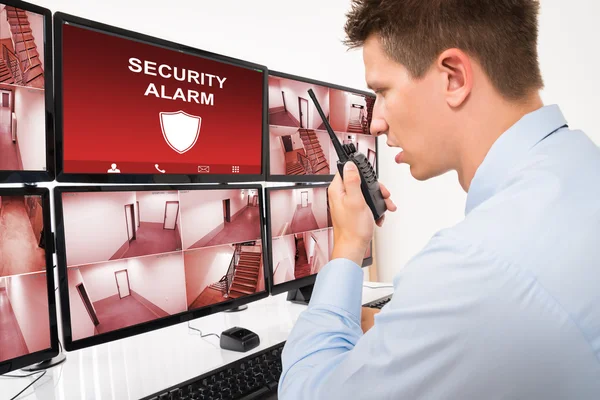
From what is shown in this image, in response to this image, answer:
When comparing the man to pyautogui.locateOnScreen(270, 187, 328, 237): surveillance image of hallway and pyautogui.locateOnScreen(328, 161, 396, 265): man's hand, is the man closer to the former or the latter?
pyautogui.locateOnScreen(328, 161, 396, 265): man's hand

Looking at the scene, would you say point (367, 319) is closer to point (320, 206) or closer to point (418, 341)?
point (320, 206)

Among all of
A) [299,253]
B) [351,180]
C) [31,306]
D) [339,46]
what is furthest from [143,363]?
[339,46]

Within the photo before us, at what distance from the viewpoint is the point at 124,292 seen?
909 millimetres

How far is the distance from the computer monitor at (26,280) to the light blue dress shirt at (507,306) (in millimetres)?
567

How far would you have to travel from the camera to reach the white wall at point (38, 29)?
2.59ft

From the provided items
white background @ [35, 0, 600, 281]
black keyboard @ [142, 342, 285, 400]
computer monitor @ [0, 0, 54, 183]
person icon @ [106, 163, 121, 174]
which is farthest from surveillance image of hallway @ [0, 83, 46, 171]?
white background @ [35, 0, 600, 281]

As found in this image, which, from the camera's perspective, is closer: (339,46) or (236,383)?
(236,383)

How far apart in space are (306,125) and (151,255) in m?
0.65

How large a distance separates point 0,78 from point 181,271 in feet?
1.72

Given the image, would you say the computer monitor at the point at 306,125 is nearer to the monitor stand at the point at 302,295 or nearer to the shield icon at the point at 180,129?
the shield icon at the point at 180,129

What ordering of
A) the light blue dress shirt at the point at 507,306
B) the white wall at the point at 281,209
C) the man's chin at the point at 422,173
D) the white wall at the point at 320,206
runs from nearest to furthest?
the light blue dress shirt at the point at 507,306
the man's chin at the point at 422,173
the white wall at the point at 281,209
the white wall at the point at 320,206

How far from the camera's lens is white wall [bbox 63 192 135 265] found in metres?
0.83

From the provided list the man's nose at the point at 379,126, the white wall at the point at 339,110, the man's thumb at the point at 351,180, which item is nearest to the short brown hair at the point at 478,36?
the man's nose at the point at 379,126

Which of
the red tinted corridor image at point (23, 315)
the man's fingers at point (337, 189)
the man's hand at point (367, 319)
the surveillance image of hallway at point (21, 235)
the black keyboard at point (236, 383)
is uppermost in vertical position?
the man's fingers at point (337, 189)
